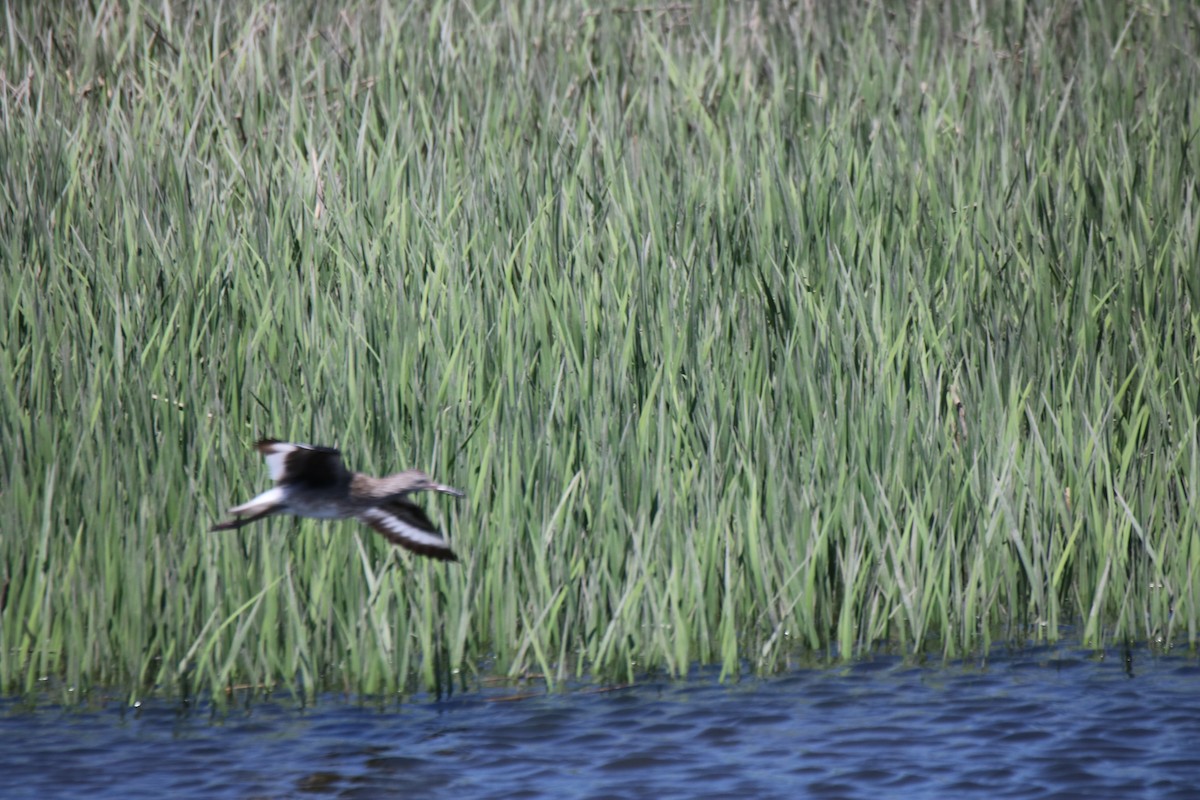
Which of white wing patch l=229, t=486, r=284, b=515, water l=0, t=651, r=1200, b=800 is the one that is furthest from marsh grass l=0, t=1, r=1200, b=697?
white wing patch l=229, t=486, r=284, b=515

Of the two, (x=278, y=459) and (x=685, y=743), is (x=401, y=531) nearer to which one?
(x=278, y=459)

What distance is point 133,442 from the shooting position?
392 cm

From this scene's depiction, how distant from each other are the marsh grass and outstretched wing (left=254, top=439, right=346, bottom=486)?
0.32 meters

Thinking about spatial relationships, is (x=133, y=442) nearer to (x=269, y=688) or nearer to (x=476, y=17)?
(x=269, y=688)

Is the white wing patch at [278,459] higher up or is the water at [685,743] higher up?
the white wing patch at [278,459]

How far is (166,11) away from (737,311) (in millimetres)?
3313

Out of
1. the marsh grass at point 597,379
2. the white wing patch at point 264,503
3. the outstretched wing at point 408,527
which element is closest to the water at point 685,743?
the marsh grass at point 597,379

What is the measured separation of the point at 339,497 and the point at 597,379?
92cm

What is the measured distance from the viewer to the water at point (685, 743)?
3.33 meters

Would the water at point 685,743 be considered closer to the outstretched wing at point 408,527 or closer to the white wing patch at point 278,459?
the outstretched wing at point 408,527

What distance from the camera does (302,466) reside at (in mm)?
3348

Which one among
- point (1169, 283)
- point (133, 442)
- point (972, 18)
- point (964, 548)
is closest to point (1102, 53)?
point (972, 18)

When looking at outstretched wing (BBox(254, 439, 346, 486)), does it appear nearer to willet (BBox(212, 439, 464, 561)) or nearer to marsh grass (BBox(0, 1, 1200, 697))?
willet (BBox(212, 439, 464, 561))

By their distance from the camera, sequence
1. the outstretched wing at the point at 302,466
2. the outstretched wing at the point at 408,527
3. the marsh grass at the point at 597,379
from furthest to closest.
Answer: the marsh grass at the point at 597,379 → the outstretched wing at the point at 408,527 → the outstretched wing at the point at 302,466
